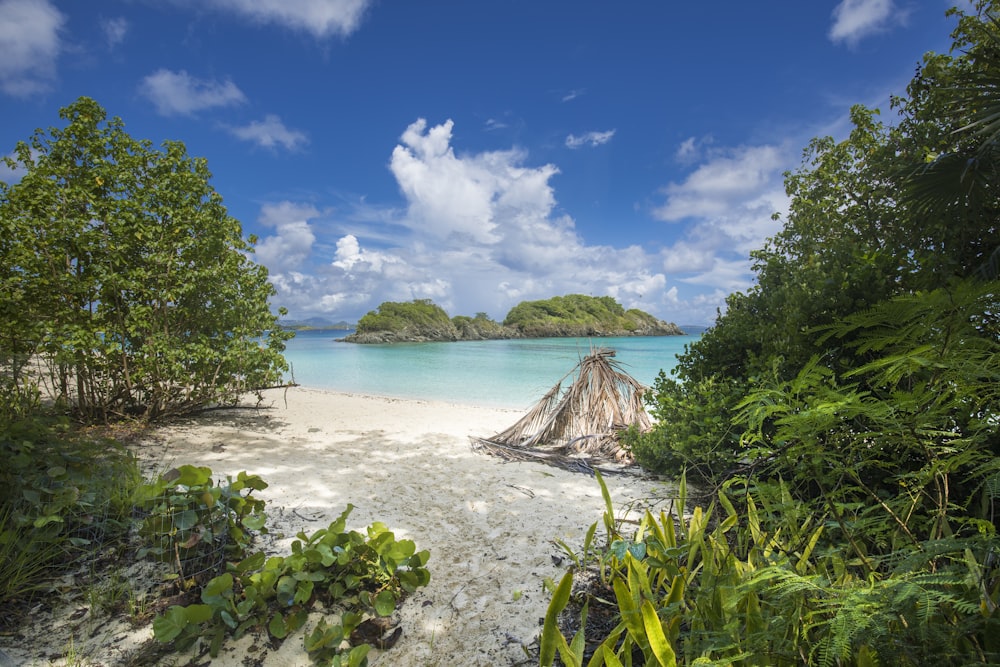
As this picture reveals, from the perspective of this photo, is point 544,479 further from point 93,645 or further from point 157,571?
point 93,645

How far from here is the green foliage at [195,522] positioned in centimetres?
251

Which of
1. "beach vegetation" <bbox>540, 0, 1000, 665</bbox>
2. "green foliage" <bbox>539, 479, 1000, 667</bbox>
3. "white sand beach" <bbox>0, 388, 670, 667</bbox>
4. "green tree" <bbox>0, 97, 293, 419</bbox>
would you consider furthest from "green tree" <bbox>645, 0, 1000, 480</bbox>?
"green tree" <bbox>0, 97, 293, 419</bbox>

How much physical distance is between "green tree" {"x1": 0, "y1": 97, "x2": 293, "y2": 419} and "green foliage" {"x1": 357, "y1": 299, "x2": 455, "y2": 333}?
5732 cm

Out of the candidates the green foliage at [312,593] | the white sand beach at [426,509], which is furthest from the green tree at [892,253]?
the green foliage at [312,593]

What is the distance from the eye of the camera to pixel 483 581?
289 cm

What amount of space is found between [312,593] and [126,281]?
5.19 meters

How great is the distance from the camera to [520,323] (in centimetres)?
Result: 7875

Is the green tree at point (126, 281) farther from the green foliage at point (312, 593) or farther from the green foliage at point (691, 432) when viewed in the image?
the green foliage at point (691, 432)

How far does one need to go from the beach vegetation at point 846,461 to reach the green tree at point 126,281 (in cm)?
608

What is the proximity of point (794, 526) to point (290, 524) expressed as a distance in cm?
332

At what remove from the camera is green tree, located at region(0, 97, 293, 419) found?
5273 millimetres

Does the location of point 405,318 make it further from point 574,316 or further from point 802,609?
point 802,609

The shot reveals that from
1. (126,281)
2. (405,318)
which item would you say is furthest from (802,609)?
(405,318)

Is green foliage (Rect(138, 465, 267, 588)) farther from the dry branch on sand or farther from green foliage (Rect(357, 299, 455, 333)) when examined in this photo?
green foliage (Rect(357, 299, 455, 333))
